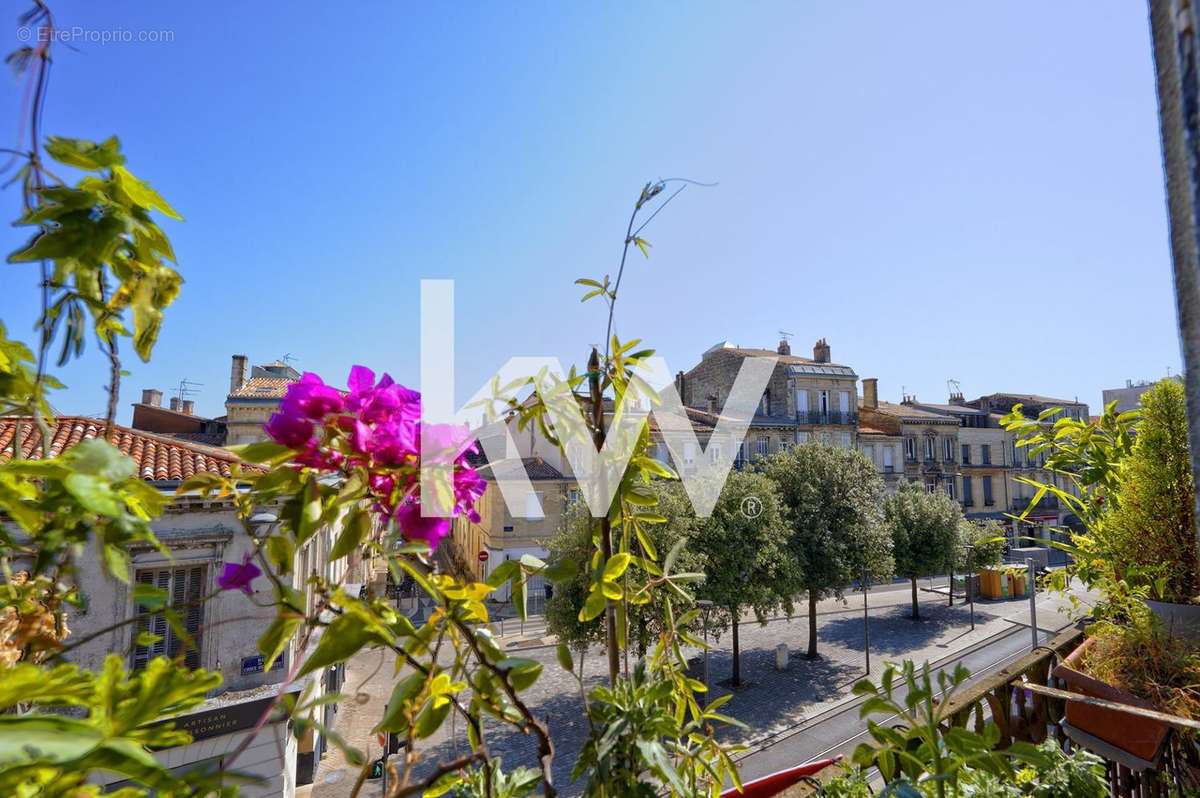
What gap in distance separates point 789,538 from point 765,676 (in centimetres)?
334

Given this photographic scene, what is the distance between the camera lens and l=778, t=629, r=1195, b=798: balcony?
5.73ft

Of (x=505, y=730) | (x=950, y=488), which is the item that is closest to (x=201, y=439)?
(x=505, y=730)

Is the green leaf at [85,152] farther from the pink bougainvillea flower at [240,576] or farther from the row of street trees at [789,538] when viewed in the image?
the row of street trees at [789,538]

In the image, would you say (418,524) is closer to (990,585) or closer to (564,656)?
(564,656)

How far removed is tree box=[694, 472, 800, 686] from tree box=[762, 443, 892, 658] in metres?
0.87

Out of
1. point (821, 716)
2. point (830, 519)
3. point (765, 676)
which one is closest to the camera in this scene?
point (821, 716)

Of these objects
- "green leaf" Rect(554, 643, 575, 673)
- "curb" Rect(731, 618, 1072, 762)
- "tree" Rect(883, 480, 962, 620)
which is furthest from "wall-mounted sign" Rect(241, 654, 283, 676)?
"tree" Rect(883, 480, 962, 620)

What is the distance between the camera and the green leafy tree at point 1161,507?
2.04m

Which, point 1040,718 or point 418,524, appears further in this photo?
point 1040,718

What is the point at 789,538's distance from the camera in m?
14.0

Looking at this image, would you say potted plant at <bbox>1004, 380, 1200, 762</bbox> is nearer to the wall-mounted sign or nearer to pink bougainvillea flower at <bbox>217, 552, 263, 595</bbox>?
pink bougainvillea flower at <bbox>217, 552, 263, 595</bbox>

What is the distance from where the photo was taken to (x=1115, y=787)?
1963mm

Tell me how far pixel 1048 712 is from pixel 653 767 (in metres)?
2.01

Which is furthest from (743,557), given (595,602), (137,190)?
(137,190)
